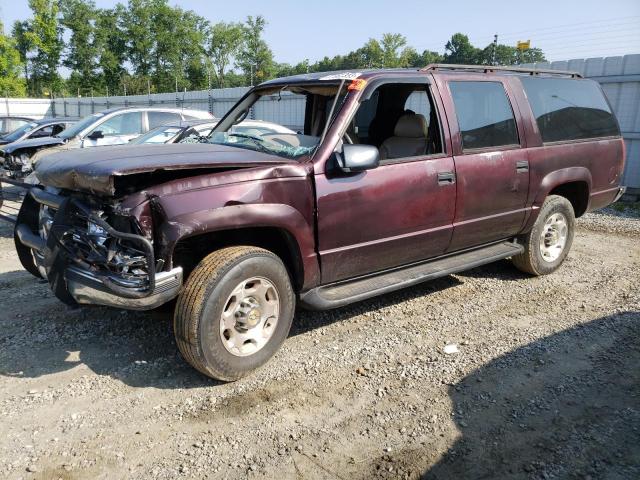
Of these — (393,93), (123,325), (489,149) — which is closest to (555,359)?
(489,149)

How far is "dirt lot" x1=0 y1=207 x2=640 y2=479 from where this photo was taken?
2.76m

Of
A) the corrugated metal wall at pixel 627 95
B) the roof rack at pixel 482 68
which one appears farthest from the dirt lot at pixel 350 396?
the corrugated metal wall at pixel 627 95

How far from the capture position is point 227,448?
287 cm

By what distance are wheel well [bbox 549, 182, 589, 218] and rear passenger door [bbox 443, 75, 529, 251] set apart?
99 centimetres

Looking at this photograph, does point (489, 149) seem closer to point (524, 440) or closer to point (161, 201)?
point (524, 440)

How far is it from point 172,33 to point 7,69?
29.2 metres

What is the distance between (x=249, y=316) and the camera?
3521 mm

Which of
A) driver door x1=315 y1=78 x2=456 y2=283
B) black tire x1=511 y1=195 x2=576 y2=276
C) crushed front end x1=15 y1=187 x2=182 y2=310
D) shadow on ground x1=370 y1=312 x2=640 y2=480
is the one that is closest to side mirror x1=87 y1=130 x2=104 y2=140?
driver door x1=315 y1=78 x2=456 y2=283

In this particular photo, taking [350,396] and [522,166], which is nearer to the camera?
[350,396]

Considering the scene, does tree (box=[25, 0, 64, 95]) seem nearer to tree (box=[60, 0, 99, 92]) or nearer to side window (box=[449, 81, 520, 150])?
tree (box=[60, 0, 99, 92])

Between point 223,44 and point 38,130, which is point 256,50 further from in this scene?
point 38,130

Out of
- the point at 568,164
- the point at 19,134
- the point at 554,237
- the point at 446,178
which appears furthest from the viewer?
the point at 19,134

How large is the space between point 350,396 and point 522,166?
2892mm

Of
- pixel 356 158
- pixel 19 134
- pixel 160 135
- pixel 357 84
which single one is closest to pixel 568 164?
pixel 357 84
